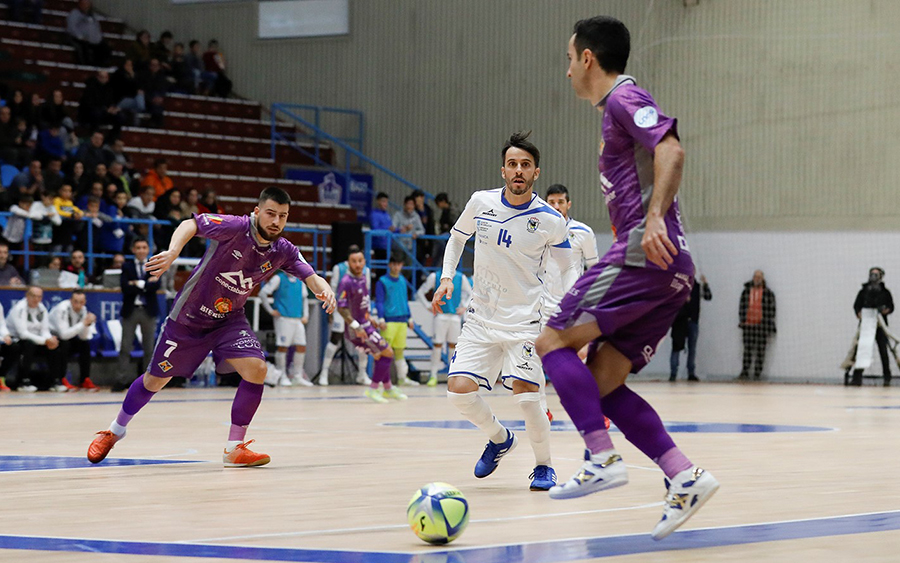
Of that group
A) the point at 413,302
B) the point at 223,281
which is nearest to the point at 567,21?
the point at 413,302

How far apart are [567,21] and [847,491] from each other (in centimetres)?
2274

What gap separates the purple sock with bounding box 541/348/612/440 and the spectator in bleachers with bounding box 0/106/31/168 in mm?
19509

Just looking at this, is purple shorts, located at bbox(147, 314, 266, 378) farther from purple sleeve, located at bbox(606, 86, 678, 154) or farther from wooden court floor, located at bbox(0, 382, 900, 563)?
purple sleeve, located at bbox(606, 86, 678, 154)

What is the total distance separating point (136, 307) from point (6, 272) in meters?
2.11

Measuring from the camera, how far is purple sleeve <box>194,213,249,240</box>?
A: 27.9 ft

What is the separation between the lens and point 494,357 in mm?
7824

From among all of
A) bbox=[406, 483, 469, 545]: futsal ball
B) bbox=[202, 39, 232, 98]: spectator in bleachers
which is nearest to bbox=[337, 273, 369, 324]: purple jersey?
bbox=[406, 483, 469, 545]: futsal ball

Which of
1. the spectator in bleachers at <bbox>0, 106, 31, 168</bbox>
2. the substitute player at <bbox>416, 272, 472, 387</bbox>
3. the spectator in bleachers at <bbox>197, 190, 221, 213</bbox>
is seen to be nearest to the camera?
the spectator in bleachers at <bbox>197, 190, 221, 213</bbox>

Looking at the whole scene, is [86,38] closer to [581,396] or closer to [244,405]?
[244,405]

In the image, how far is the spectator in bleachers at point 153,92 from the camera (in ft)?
90.6

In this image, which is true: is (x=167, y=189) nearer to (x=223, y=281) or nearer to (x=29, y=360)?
(x=29, y=360)

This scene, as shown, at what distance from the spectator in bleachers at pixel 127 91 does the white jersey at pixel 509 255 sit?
67.1 feet

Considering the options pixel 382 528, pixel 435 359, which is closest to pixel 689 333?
pixel 435 359

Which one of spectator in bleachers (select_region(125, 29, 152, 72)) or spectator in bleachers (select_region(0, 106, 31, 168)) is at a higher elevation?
spectator in bleachers (select_region(125, 29, 152, 72))
